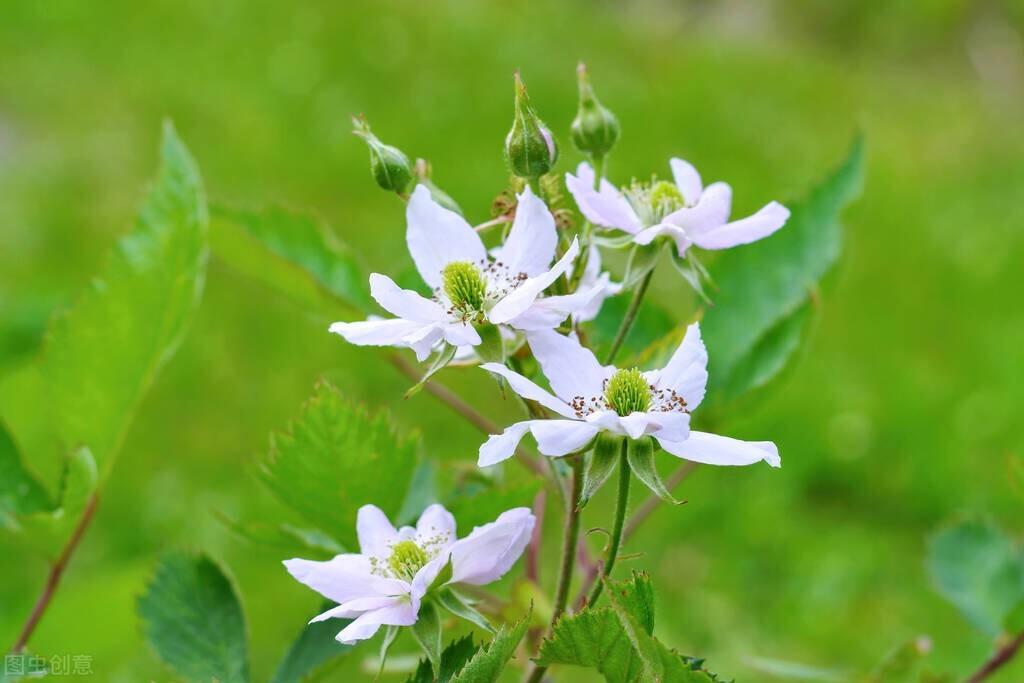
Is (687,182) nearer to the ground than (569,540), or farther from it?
farther from it

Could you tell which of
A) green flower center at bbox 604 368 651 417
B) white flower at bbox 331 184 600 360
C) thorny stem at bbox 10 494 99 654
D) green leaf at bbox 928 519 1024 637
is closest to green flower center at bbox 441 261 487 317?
white flower at bbox 331 184 600 360

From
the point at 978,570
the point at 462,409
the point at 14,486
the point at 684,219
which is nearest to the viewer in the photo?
the point at 684,219

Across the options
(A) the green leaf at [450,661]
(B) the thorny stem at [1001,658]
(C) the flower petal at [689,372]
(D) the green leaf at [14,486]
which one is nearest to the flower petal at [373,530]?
(A) the green leaf at [450,661]

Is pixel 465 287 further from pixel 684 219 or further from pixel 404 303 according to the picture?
pixel 684 219

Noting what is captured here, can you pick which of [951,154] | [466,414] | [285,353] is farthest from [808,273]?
[951,154]

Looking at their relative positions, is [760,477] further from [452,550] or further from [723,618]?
[452,550]

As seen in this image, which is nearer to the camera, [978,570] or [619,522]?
[619,522]

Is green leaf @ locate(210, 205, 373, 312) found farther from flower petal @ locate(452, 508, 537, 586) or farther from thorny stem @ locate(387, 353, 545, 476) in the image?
flower petal @ locate(452, 508, 537, 586)

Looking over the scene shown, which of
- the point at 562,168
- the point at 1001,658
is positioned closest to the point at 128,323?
the point at 1001,658
